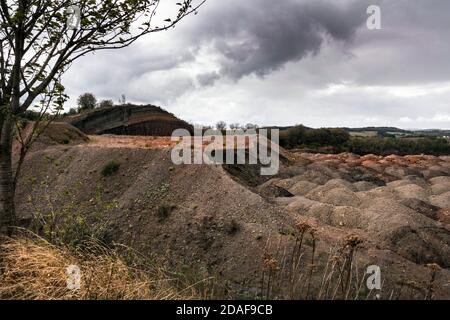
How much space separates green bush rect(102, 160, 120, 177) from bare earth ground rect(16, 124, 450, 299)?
278 mm

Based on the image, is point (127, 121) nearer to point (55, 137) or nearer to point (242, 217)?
point (55, 137)

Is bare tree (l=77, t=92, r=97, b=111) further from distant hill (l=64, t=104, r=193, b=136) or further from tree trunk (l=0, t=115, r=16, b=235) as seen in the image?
tree trunk (l=0, t=115, r=16, b=235)

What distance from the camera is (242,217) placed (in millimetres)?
15625

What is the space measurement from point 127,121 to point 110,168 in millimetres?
23340

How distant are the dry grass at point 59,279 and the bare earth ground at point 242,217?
2.16 m

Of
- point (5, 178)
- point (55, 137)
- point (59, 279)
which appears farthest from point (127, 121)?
point (59, 279)

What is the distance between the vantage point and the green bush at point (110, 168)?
21.9m

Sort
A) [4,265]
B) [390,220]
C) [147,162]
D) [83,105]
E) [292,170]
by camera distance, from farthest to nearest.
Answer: [83,105] → [292,170] → [147,162] → [390,220] → [4,265]

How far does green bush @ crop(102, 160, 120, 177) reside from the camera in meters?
21.9

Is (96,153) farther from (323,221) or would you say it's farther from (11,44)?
(11,44)

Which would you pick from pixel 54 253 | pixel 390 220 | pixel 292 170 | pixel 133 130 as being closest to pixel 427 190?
pixel 292 170

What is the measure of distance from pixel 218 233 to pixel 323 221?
4.14 m

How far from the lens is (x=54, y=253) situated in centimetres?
608

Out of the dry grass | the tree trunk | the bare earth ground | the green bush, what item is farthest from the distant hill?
the dry grass
